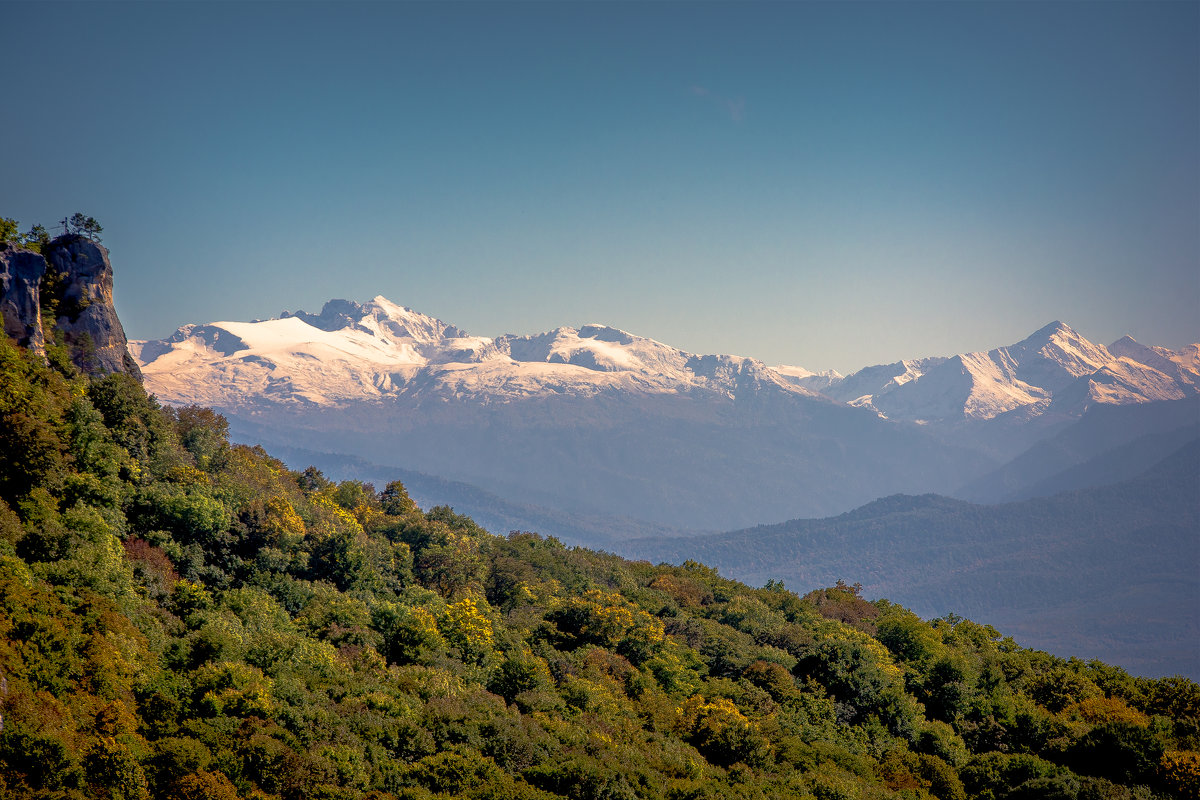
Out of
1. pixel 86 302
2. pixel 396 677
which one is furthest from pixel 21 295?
pixel 396 677

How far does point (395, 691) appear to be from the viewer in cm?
5547

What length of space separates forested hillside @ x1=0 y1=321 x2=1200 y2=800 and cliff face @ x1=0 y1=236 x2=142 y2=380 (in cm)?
619

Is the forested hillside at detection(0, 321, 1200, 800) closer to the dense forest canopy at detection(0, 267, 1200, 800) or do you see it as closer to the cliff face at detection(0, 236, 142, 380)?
the dense forest canopy at detection(0, 267, 1200, 800)

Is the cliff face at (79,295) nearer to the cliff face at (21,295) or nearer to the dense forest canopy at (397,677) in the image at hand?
the cliff face at (21,295)

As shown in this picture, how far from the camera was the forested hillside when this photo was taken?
4334cm

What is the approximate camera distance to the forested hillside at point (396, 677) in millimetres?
43344

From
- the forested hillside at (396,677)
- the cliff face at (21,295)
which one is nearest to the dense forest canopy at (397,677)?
the forested hillside at (396,677)

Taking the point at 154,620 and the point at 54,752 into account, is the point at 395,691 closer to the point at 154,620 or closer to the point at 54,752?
the point at 154,620

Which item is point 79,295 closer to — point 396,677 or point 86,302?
point 86,302

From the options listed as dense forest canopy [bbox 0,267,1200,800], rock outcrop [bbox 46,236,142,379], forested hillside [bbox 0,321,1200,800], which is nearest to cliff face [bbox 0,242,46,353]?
forested hillside [bbox 0,321,1200,800]

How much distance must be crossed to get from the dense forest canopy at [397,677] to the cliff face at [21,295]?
4.77m

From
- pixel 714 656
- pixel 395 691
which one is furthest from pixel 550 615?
pixel 395 691

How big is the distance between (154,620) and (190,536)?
69.7ft

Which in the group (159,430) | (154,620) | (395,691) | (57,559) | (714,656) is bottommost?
(714,656)
